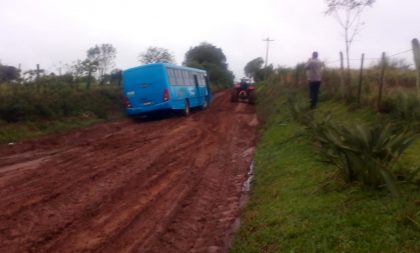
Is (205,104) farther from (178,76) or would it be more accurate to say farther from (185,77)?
(178,76)

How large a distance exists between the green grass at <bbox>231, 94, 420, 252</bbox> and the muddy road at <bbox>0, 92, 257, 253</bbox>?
0.54 meters

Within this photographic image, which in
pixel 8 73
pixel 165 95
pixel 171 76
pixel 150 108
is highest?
pixel 8 73

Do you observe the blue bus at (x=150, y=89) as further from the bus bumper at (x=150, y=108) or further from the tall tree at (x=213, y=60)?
the tall tree at (x=213, y=60)

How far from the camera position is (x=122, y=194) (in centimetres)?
898

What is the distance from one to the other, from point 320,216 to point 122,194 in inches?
147

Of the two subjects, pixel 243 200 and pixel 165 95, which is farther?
pixel 165 95

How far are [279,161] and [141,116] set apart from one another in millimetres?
16548

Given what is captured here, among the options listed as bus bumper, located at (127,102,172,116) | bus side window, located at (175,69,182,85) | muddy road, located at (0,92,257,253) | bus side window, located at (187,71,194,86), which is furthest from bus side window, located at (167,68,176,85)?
muddy road, located at (0,92,257,253)

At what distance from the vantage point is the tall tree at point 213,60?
70.6 meters

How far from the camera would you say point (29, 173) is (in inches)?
428

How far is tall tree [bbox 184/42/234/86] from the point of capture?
7056 cm

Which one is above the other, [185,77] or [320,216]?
[185,77]

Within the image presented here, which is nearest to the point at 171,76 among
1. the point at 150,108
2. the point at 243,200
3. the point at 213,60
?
the point at 150,108

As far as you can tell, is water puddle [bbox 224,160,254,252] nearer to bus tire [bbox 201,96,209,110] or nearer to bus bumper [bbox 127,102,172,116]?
bus bumper [bbox 127,102,172,116]
